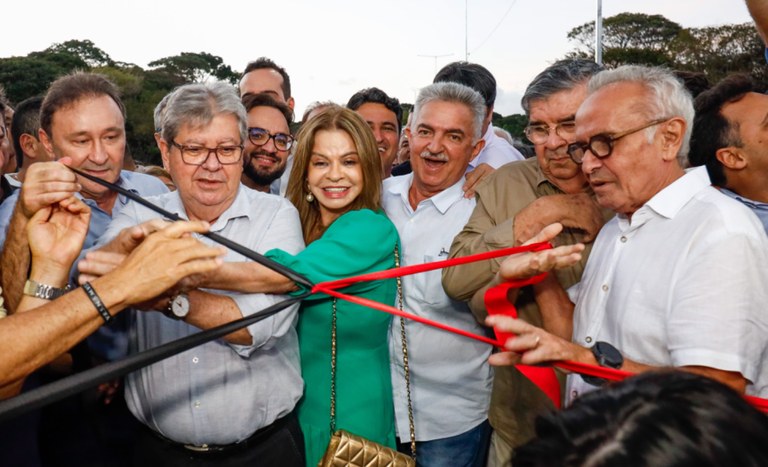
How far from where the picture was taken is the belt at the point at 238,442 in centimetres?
267

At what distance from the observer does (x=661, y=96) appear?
239cm

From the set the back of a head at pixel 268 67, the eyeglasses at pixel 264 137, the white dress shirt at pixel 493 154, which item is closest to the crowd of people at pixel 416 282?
the white dress shirt at pixel 493 154

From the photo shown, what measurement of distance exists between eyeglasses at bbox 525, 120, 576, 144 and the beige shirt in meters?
0.21

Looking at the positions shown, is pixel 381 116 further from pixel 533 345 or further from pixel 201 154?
pixel 533 345

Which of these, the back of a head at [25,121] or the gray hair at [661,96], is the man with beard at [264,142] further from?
the gray hair at [661,96]

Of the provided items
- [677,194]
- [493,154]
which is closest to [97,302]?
[677,194]

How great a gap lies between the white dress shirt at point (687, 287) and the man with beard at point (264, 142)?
11.0ft

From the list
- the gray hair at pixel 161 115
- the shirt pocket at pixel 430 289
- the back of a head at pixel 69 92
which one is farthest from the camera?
the back of a head at pixel 69 92

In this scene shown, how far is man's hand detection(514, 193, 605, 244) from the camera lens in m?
2.78

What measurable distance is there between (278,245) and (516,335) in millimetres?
1219

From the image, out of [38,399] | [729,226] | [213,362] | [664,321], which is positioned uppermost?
[729,226]

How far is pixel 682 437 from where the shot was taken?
1018 millimetres

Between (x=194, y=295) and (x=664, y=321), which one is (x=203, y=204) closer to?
(x=194, y=295)

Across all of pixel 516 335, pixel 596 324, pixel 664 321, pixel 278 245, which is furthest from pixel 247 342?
pixel 664 321
